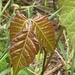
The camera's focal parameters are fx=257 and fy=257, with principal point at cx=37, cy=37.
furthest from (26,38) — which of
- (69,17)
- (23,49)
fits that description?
(69,17)

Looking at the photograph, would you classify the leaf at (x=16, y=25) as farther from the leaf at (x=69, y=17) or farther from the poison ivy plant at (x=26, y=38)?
the leaf at (x=69, y=17)

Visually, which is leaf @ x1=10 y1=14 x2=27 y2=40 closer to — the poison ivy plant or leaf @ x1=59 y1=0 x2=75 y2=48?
the poison ivy plant

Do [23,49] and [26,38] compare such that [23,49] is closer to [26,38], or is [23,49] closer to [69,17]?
[26,38]

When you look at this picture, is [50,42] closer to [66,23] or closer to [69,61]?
[66,23]

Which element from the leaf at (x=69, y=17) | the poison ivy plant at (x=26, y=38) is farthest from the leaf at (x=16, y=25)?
the leaf at (x=69, y=17)

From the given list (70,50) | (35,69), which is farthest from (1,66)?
(70,50)
